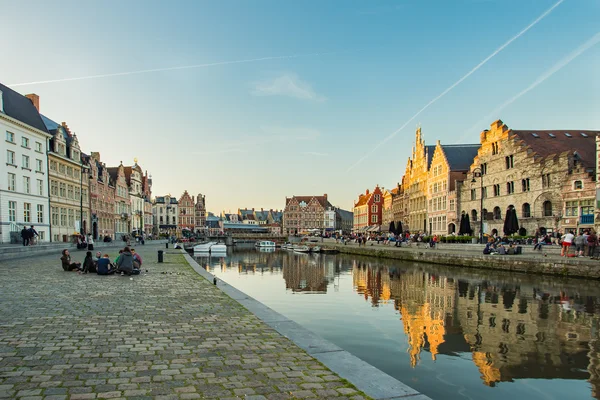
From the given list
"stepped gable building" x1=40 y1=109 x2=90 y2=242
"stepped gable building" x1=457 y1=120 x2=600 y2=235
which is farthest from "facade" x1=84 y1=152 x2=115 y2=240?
"stepped gable building" x1=457 y1=120 x2=600 y2=235

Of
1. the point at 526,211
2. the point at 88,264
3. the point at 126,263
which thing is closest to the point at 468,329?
the point at 126,263

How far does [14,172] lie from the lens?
129 ft

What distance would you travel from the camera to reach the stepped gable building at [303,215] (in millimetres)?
127312

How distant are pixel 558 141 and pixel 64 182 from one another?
2246 inches

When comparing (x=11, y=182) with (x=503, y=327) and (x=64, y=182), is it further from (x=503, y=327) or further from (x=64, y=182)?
(x=503, y=327)

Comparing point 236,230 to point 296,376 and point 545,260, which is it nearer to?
point 545,260

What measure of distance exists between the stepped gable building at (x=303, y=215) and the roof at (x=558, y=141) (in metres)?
83.0

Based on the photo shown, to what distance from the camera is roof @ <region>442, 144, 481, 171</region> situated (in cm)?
6104

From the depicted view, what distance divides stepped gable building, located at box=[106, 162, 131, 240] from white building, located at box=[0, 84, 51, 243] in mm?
26626

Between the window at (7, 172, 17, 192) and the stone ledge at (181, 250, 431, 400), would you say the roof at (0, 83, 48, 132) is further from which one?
the stone ledge at (181, 250, 431, 400)

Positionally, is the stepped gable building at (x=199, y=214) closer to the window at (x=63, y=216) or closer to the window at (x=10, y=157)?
the window at (x=63, y=216)

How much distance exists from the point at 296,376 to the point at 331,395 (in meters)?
0.74

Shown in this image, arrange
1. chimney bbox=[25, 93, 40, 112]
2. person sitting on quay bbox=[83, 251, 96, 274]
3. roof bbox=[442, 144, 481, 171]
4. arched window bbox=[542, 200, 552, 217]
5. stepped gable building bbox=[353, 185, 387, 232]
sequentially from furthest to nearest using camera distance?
stepped gable building bbox=[353, 185, 387, 232]
roof bbox=[442, 144, 481, 171]
chimney bbox=[25, 93, 40, 112]
arched window bbox=[542, 200, 552, 217]
person sitting on quay bbox=[83, 251, 96, 274]

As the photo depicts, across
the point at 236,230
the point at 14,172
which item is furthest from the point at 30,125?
the point at 236,230
